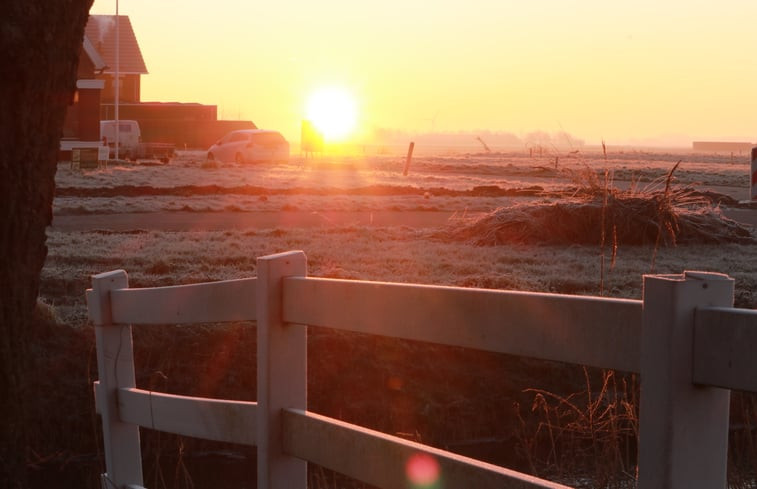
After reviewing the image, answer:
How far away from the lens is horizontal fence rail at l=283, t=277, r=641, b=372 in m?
2.39

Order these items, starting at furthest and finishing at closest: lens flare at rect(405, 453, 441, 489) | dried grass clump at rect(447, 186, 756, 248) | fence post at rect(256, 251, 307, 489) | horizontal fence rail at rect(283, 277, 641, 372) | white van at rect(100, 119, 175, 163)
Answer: white van at rect(100, 119, 175, 163) < dried grass clump at rect(447, 186, 756, 248) < fence post at rect(256, 251, 307, 489) < lens flare at rect(405, 453, 441, 489) < horizontal fence rail at rect(283, 277, 641, 372)

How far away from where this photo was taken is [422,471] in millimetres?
2863

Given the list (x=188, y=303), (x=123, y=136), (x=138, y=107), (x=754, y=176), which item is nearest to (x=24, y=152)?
(x=188, y=303)

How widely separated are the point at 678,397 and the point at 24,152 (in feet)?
8.95

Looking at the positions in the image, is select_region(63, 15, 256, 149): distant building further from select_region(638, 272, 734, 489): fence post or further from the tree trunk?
select_region(638, 272, 734, 489): fence post

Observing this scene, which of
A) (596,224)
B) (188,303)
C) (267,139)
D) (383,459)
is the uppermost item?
(267,139)

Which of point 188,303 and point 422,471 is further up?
point 188,303

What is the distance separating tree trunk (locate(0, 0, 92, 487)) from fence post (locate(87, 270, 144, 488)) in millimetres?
695

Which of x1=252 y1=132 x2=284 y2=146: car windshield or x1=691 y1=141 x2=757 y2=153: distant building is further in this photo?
x1=691 y1=141 x2=757 y2=153: distant building

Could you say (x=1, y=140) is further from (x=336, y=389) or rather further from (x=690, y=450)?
(x=336, y=389)

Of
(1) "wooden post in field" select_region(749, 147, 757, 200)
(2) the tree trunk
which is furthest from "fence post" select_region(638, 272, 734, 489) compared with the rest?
(1) "wooden post in field" select_region(749, 147, 757, 200)

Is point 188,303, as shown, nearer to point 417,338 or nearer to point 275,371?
point 275,371

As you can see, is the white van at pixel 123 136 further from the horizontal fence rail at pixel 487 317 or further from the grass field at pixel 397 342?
the horizontal fence rail at pixel 487 317

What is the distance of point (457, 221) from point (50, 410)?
8.08 meters
